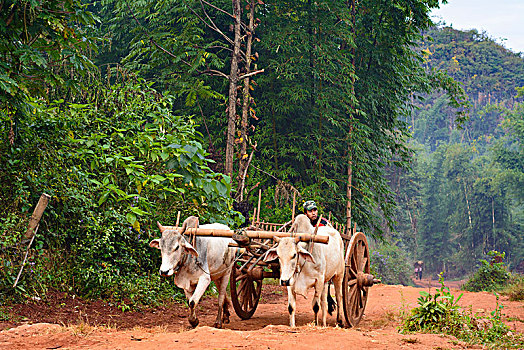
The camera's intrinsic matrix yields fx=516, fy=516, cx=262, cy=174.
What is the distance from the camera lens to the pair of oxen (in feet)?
21.3

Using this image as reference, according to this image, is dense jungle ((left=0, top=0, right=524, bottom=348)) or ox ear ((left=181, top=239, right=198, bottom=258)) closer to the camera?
ox ear ((left=181, top=239, right=198, bottom=258))

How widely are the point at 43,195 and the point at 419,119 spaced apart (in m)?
59.5

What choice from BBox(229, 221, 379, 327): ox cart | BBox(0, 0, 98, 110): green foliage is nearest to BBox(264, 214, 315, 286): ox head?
BBox(229, 221, 379, 327): ox cart

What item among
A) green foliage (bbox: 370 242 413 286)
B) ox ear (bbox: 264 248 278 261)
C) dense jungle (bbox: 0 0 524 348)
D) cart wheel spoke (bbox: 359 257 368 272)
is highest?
dense jungle (bbox: 0 0 524 348)

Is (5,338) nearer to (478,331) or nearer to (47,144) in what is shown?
(47,144)

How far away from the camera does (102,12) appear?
62.5 feet

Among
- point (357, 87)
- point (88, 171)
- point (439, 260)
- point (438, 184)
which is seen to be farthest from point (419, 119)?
point (88, 171)

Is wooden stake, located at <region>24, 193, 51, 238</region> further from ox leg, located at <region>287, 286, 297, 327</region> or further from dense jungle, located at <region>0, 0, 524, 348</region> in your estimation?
ox leg, located at <region>287, 286, 297, 327</region>

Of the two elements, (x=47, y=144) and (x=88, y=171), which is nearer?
(x=47, y=144)

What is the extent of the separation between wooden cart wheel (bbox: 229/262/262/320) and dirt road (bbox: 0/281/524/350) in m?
0.20

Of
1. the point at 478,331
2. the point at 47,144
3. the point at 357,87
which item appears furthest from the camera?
the point at 357,87

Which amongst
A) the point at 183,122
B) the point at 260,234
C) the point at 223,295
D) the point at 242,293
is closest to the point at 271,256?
the point at 260,234

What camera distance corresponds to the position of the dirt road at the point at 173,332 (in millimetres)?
5129

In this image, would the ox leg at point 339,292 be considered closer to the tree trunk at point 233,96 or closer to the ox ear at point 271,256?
the ox ear at point 271,256
